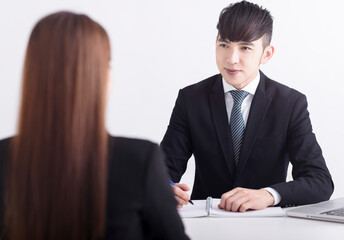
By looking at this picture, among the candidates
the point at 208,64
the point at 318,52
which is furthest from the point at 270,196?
the point at 318,52

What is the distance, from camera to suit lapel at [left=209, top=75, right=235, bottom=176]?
251 centimetres

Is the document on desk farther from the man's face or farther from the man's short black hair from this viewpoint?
the man's short black hair

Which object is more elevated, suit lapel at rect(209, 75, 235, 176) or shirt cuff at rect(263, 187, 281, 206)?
suit lapel at rect(209, 75, 235, 176)

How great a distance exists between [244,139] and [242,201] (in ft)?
2.18

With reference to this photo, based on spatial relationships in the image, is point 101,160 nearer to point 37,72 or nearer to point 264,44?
point 37,72

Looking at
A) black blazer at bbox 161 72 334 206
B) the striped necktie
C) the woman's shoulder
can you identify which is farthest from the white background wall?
the woman's shoulder

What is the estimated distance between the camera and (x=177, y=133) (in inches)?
104

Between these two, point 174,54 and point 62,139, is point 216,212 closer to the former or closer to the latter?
point 62,139

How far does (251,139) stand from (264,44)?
51 centimetres

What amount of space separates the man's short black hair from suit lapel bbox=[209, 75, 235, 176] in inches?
11.7

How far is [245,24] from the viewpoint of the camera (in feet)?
8.15

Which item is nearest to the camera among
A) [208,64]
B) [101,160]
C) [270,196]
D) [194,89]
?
[101,160]

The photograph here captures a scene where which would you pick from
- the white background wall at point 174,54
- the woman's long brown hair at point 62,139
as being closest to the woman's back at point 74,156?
the woman's long brown hair at point 62,139

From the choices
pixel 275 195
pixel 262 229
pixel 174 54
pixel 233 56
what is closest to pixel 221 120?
pixel 233 56
